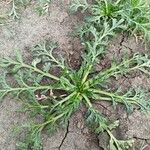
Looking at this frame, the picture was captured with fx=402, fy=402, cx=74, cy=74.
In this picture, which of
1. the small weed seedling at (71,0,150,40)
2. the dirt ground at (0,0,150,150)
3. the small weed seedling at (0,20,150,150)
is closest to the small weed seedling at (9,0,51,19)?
the dirt ground at (0,0,150,150)

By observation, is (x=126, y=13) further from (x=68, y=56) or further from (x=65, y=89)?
(x=65, y=89)

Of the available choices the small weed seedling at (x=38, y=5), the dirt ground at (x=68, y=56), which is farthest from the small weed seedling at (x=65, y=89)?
the small weed seedling at (x=38, y=5)

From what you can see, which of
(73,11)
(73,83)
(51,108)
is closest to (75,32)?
(73,11)

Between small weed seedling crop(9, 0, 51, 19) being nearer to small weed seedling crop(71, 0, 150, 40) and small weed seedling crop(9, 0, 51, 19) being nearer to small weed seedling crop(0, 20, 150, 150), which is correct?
small weed seedling crop(71, 0, 150, 40)

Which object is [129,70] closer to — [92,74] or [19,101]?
[92,74]

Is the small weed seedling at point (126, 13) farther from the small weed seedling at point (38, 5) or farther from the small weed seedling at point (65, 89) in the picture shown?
the small weed seedling at point (38, 5)
